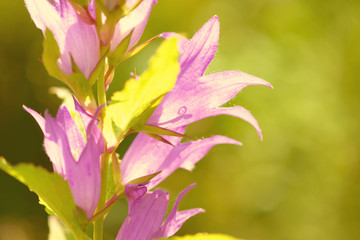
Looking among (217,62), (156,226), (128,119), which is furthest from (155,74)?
(217,62)

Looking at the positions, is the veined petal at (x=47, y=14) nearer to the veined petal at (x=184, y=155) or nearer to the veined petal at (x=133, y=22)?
the veined petal at (x=133, y=22)

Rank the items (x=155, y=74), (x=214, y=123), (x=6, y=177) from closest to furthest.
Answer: (x=155, y=74) → (x=6, y=177) → (x=214, y=123)

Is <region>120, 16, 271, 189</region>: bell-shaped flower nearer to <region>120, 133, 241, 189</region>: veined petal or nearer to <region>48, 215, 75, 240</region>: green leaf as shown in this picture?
<region>120, 133, 241, 189</region>: veined petal

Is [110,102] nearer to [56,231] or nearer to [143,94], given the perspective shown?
[143,94]

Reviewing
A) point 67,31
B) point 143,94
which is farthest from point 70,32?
point 143,94

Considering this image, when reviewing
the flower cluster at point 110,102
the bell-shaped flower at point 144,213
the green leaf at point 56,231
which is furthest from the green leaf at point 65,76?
the green leaf at point 56,231

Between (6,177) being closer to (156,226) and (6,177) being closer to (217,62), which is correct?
(217,62)
